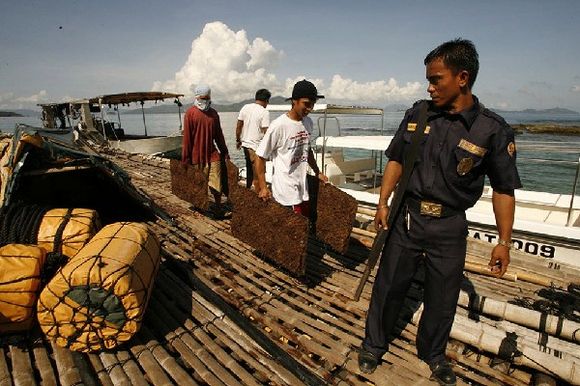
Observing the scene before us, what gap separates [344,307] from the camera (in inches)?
147

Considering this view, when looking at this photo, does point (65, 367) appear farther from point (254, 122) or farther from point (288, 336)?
point (254, 122)

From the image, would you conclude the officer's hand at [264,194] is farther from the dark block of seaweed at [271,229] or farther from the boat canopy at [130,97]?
the boat canopy at [130,97]

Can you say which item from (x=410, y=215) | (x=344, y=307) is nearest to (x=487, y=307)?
(x=344, y=307)

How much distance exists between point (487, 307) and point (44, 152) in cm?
623

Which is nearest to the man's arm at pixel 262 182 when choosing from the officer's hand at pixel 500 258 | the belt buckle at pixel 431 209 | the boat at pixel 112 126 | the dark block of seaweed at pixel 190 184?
the belt buckle at pixel 431 209

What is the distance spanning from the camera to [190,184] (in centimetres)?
655

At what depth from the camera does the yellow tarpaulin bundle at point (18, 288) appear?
2670 mm

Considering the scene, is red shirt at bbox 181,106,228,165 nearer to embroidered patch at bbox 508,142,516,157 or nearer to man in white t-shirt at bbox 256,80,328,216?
man in white t-shirt at bbox 256,80,328,216

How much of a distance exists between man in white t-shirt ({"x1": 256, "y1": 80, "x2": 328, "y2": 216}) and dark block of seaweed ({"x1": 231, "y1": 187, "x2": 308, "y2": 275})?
22 centimetres

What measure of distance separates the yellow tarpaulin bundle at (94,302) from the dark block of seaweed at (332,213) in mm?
2584

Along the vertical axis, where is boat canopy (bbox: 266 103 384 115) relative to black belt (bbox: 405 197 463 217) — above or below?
above

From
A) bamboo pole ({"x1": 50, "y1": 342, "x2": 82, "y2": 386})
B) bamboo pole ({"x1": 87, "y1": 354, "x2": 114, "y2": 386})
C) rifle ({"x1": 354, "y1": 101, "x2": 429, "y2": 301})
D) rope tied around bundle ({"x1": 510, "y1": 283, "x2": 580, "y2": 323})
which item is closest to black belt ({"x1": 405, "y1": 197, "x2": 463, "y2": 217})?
rifle ({"x1": 354, "y1": 101, "x2": 429, "y2": 301})

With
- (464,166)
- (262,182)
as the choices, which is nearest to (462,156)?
(464,166)

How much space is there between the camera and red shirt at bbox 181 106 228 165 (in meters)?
5.93
